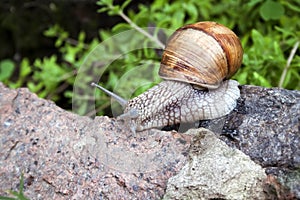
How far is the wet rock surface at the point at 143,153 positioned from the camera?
2.06 metres

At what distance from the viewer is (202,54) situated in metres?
2.35

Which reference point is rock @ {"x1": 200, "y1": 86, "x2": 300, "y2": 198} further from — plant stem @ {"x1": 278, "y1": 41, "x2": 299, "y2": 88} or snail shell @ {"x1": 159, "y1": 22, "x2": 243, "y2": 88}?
plant stem @ {"x1": 278, "y1": 41, "x2": 299, "y2": 88}

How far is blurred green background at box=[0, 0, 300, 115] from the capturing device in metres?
3.12

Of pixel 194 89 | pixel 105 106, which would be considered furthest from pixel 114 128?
pixel 105 106

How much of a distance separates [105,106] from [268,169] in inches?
63.6

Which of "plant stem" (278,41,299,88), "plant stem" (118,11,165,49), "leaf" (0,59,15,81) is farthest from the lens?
"leaf" (0,59,15,81)

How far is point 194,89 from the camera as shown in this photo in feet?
8.17

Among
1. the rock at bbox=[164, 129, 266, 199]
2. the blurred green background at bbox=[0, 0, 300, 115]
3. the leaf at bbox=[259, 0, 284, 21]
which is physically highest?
the leaf at bbox=[259, 0, 284, 21]

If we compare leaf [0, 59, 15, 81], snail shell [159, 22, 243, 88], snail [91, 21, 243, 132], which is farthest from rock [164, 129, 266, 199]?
leaf [0, 59, 15, 81]

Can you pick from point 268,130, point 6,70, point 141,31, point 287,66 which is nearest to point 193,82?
point 268,130

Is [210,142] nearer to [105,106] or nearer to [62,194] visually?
[62,194]

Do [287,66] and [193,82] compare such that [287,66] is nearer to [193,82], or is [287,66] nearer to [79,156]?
[193,82]

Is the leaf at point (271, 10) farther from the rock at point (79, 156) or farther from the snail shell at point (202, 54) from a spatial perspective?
the rock at point (79, 156)

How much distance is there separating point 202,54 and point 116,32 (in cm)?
163
